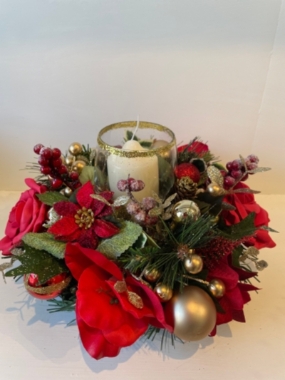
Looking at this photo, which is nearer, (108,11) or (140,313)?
(140,313)

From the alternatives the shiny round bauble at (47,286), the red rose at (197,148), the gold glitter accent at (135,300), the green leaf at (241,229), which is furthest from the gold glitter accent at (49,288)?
the red rose at (197,148)

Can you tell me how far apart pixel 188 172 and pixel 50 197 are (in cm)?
21

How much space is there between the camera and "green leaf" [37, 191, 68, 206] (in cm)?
47

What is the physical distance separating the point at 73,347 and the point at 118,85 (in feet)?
1.53

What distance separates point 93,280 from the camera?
1.29ft

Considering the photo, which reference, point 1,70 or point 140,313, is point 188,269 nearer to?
point 140,313

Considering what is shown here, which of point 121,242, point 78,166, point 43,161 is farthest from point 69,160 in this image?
point 121,242

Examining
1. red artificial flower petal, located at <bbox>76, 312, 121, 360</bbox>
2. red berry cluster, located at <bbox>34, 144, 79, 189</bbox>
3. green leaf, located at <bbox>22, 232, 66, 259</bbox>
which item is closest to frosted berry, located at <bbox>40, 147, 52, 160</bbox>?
red berry cluster, located at <bbox>34, 144, 79, 189</bbox>

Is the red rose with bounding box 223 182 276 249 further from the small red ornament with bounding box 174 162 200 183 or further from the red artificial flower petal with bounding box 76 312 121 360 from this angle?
the red artificial flower petal with bounding box 76 312 121 360

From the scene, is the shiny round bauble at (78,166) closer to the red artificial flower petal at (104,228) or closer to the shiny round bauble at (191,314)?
the red artificial flower petal at (104,228)

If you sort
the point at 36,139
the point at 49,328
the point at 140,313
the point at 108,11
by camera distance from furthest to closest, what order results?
the point at 36,139 < the point at 108,11 < the point at 49,328 < the point at 140,313

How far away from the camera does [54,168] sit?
1.57ft

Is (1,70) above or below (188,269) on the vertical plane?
above

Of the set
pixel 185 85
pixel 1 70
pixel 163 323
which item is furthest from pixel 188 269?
pixel 1 70
